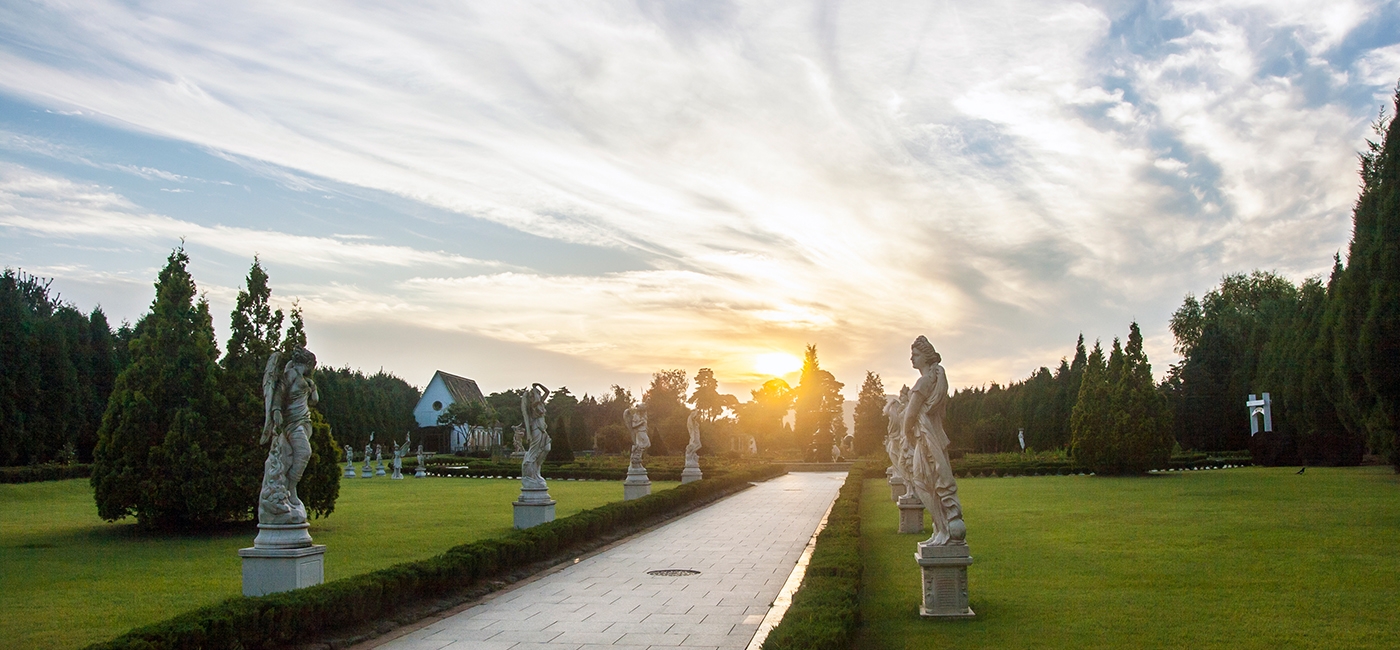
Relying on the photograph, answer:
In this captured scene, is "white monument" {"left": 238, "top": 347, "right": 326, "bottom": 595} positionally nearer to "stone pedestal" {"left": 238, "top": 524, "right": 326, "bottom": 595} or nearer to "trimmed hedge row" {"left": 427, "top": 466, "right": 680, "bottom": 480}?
"stone pedestal" {"left": 238, "top": 524, "right": 326, "bottom": 595}

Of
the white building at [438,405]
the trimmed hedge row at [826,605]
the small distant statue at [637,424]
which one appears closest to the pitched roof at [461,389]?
the white building at [438,405]

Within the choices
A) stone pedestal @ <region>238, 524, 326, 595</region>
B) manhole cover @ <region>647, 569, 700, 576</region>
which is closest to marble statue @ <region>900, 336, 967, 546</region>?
manhole cover @ <region>647, 569, 700, 576</region>

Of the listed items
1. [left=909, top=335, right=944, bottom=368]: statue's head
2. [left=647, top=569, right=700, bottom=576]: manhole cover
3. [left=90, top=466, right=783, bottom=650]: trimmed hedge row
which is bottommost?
[left=647, top=569, right=700, bottom=576]: manhole cover

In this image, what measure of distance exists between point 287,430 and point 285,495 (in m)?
0.75

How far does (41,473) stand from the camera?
3075 centimetres

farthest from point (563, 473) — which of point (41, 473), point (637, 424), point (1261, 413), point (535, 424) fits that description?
point (1261, 413)

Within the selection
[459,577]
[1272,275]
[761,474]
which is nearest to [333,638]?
[459,577]

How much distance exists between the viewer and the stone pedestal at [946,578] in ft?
25.9

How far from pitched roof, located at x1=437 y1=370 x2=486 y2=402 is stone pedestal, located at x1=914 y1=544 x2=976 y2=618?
3002 inches

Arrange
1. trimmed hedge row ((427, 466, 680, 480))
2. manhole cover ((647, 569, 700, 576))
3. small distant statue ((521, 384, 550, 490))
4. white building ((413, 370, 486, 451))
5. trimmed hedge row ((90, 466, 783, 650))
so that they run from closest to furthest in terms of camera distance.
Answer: trimmed hedge row ((90, 466, 783, 650)) < manhole cover ((647, 569, 700, 576)) < small distant statue ((521, 384, 550, 490)) < trimmed hedge row ((427, 466, 680, 480)) < white building ((413, 370, 486, 451))

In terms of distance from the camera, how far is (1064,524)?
612 inches

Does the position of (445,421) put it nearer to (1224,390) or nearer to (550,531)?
(1224,390)

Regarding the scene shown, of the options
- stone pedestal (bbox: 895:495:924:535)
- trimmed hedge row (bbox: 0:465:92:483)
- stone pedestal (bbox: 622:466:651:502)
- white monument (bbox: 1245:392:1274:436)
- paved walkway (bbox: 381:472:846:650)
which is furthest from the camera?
white monument (bbox: 1245:392:1274:436)

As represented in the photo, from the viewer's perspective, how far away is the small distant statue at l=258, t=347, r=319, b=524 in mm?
9281
